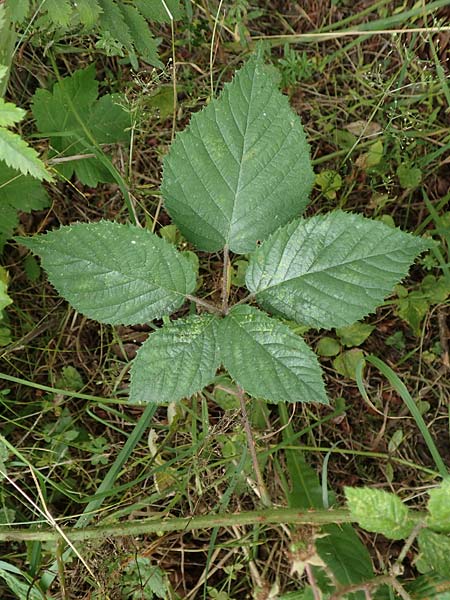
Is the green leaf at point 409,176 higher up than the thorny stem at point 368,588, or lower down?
higher up

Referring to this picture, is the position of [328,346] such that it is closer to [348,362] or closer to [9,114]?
[348,362]

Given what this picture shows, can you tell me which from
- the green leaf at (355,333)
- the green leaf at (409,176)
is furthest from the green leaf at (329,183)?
the green leaf at (355,333)

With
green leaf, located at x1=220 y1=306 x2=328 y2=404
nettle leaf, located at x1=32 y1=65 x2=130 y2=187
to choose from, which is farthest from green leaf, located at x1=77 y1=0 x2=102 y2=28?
green leaf, located at x1=220 y1=306 x2=328 y2=404

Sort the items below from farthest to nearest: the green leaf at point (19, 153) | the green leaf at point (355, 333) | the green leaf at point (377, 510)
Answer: the green leaf at point (355, 333) → the green leaf at point (19, 153) → the green leaf at point (377, 510)

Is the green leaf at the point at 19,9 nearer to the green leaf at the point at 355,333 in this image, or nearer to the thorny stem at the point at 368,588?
the green leaf at the point at 355,333

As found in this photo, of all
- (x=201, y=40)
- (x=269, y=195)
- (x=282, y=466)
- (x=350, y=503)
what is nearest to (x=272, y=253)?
(x=269, y=195)

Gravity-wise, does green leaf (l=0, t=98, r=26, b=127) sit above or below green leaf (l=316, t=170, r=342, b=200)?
above

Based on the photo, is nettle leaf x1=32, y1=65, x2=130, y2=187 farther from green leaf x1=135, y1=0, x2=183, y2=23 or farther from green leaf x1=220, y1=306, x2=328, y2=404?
green leaf x1=220, y1=306, x2=328, y2=404
